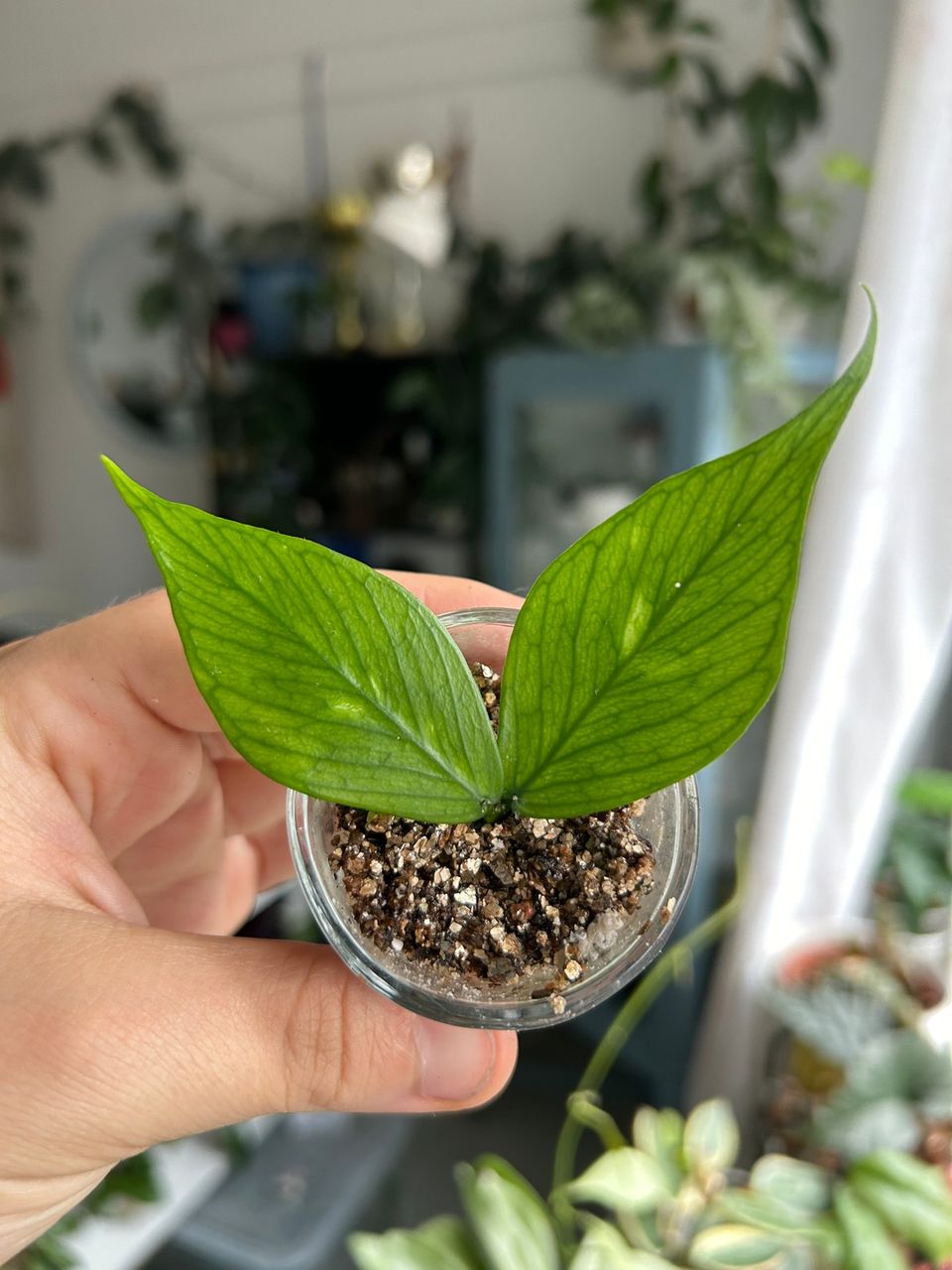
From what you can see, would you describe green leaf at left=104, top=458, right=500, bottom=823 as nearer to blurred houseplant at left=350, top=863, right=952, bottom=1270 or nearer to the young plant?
the young plant

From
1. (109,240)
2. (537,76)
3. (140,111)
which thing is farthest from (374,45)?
(109,240)

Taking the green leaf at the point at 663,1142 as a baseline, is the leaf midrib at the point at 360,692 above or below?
above

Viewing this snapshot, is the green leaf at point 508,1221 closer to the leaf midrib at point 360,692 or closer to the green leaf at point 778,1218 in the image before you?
the green leaf at point 778,1218

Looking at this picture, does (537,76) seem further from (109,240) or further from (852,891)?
(852,891)

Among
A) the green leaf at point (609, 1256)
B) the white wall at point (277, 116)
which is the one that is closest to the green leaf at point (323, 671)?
the green leaf at point (609, 1256)

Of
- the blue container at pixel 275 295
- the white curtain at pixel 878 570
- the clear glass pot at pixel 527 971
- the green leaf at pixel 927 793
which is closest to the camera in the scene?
the clear glass pot at pixel 527 971

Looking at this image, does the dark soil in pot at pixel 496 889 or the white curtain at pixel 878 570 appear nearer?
the dark soil in pot at pixel 496 889

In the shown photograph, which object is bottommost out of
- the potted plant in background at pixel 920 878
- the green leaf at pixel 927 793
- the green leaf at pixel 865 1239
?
the green leaf at pixel 865 1239

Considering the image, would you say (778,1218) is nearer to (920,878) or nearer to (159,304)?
(920,878)
